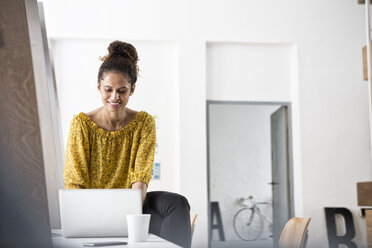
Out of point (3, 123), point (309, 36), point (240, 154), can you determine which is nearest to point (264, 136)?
point (240, 154)

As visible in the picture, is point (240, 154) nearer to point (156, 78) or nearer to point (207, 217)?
point (207, 217)

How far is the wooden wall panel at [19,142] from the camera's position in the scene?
84cm

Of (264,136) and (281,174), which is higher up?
(264,136)

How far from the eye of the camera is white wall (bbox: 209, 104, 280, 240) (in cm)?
612

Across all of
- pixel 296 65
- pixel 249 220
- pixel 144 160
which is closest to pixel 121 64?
pixel 144 160

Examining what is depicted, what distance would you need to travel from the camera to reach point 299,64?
5816mm

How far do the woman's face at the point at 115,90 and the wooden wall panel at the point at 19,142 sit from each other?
80 centimetres

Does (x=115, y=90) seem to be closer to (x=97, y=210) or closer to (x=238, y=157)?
(x=97, y=210)

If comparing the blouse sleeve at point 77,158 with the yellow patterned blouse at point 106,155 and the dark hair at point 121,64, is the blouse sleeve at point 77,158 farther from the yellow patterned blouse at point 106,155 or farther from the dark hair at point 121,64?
the dark hair at point 121,64

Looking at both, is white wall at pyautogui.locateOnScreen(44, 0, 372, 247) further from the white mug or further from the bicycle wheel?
the white mug

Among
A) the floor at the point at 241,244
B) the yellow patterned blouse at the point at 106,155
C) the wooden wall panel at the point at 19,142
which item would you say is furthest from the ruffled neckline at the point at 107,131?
the floor at the point at 241,244

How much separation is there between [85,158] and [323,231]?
15.5 ft

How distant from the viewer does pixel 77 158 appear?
1.57 metres

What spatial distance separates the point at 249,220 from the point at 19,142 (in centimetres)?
583
